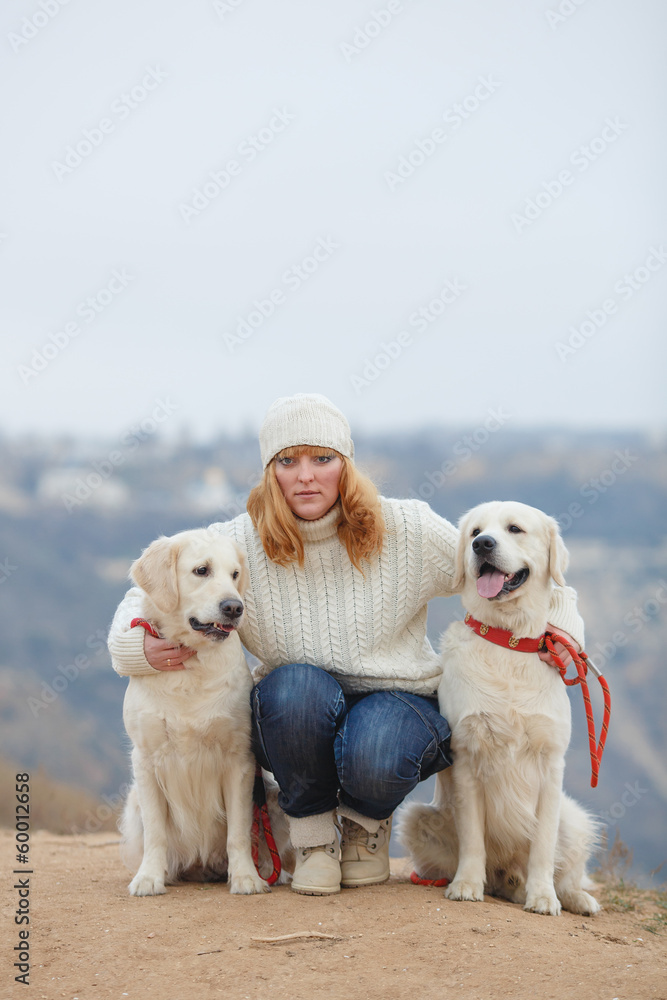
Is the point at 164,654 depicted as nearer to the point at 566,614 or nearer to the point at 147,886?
the point at 147,886

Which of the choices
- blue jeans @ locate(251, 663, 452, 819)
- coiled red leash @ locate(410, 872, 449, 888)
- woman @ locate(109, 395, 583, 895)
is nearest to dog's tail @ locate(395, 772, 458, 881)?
coiled red leash @ locate(410, 872, 449, 888)

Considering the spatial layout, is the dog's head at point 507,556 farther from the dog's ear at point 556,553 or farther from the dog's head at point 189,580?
the dog's head at point 189,580

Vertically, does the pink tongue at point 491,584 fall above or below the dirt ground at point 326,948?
above

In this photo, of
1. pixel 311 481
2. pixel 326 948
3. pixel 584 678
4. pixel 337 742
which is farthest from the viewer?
pixel 311 481

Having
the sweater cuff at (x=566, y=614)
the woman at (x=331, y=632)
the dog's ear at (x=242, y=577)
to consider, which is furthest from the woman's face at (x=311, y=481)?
the sweater cuff at (x=566, y=614)

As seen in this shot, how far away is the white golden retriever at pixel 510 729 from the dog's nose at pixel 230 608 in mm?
796

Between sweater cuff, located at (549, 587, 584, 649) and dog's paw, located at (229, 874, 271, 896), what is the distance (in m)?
1.41

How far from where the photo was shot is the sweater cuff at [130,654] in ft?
Result: 10.4

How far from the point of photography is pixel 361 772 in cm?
303

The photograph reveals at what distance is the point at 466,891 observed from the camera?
3.01 metres

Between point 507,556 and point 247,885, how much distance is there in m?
1.48

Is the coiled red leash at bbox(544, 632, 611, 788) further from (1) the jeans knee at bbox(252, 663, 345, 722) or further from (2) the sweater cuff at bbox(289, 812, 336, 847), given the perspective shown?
(2) the sweater cuff at bbox(289, 812, 336, 847)

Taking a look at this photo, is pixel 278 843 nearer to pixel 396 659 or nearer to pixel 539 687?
pixel 396 659

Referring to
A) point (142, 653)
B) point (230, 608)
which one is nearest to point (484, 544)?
point (230, 608)
